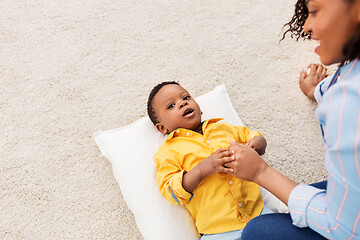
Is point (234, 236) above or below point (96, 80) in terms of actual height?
below

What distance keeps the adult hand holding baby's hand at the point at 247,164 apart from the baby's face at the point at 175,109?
0.27m

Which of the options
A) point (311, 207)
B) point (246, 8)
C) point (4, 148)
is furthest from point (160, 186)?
point (246, 8)

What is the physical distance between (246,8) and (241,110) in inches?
22.7

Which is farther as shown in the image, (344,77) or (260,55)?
(260,55)

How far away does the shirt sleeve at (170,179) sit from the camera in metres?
0.95

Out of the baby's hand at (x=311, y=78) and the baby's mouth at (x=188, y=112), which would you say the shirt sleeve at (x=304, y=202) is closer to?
the baby's mouth at (x=188, y=112)

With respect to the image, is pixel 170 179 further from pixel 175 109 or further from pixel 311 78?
pixel 311 78

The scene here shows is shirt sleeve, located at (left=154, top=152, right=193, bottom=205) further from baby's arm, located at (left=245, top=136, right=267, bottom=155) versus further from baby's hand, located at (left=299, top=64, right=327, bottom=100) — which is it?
baby's hand, located at (left=299, top=64, right=327, bottom=100)

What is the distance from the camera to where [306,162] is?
49.9 inches

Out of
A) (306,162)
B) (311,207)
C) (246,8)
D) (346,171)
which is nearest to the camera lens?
(346,171)

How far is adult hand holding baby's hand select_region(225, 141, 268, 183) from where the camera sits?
0.80 metres

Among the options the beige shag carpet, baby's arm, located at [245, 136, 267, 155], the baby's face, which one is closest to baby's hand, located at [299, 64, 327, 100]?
the beige shag carpet

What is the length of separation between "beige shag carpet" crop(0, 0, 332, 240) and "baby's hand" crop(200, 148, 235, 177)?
0.45 m

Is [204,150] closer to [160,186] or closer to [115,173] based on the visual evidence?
[160,186]
